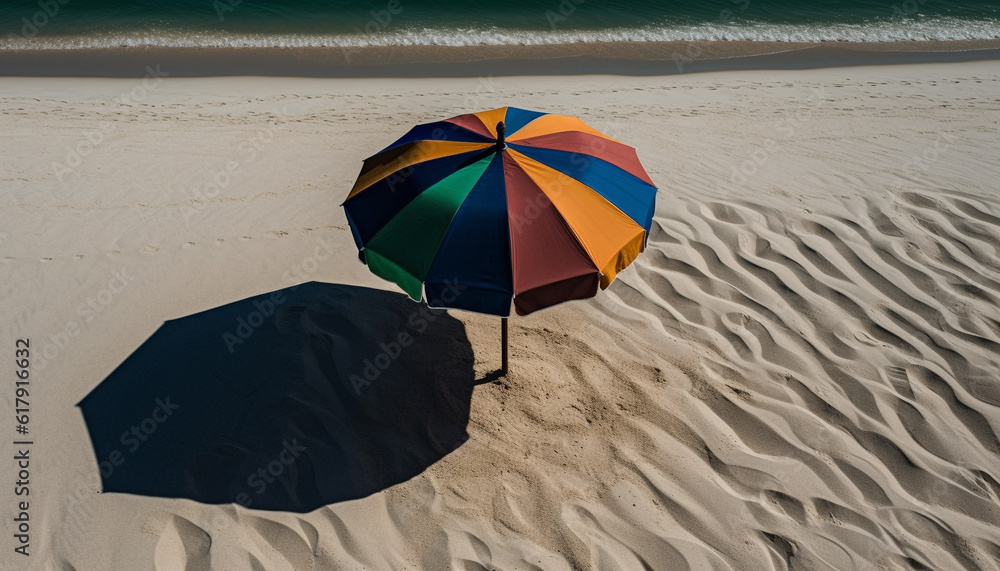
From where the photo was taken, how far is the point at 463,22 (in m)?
14.2

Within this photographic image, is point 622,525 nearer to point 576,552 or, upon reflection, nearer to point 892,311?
point 576,552

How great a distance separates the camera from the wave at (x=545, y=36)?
12766 millimetres

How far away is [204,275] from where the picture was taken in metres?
5.90

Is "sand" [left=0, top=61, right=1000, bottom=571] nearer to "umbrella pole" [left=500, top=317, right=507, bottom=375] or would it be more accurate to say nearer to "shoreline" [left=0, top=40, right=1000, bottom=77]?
"umbrella pole" [left=500, top=317, right=507, bottom=375]

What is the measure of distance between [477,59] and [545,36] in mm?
2089

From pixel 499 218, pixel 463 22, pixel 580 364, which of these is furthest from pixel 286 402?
pixel 463 22

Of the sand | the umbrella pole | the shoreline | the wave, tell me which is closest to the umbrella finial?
the umbrella pole

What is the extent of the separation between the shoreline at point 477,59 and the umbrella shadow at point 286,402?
7.26 metres

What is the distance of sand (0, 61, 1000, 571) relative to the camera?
4.03 meters

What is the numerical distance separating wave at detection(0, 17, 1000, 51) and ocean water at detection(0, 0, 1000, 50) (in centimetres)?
2

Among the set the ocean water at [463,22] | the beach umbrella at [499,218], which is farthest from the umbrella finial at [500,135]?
the ocean water at [463,22]

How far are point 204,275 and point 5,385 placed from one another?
1658 mm

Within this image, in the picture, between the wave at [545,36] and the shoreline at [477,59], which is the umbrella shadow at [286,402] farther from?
the wave at [545,36]

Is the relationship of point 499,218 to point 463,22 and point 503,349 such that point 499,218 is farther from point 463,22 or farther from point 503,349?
point 463,22
